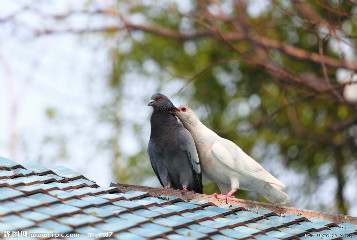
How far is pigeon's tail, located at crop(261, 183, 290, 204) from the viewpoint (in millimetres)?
7434

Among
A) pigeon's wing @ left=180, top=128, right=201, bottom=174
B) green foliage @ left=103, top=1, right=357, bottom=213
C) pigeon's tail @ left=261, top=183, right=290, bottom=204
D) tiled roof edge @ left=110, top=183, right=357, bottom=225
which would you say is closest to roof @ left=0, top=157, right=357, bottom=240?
tiled roof edge @ left=110, top=183, right=357, bottom=225

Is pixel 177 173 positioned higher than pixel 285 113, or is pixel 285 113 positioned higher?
pixel 285 113

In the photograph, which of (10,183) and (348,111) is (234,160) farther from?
(348,111)

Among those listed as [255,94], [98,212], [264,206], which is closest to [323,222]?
[264,206]

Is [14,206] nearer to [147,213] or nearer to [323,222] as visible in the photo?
[147,213]

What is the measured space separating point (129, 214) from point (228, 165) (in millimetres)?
1861

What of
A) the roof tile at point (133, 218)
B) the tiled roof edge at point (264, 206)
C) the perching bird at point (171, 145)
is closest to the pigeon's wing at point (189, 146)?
the perching bird at point (171, 145)

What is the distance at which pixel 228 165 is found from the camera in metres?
7.30

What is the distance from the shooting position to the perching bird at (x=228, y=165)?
734 centimetres

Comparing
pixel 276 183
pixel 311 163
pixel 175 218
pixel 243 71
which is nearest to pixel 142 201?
pixel 175 218

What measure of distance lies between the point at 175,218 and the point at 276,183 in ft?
6.18

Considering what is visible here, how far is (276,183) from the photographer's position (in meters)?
7.39

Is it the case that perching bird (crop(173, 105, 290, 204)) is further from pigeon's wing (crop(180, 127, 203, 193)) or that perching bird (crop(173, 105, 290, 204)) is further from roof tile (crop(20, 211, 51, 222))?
roof tile (crop(20, 211, 51, 222))

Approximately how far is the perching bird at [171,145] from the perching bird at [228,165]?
0.44 ft
